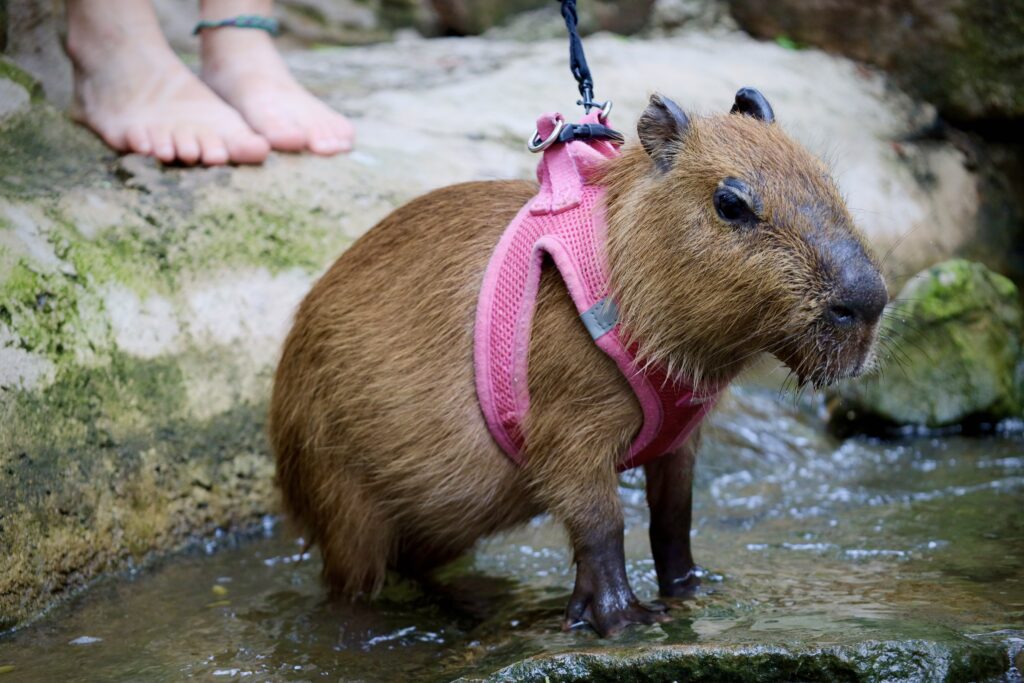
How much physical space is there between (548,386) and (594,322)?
199 millimetres

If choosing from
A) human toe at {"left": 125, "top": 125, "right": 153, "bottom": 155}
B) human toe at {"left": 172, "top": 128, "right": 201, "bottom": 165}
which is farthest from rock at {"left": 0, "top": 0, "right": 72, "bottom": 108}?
human toe at {"left": 172, "top": 128, "right": 201, "bottom": 165}

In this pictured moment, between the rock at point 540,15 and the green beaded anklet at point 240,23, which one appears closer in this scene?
the green beaded anklet at point 240,23

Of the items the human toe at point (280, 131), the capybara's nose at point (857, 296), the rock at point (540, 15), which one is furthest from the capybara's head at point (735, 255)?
the rock at point (540, 15)

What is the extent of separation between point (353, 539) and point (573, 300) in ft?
3.32

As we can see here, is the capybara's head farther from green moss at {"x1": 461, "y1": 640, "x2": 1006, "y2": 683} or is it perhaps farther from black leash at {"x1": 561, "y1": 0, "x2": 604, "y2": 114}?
green moss at {"x1": 461, "y1": 640, "x2": 1006, "y2": 683}

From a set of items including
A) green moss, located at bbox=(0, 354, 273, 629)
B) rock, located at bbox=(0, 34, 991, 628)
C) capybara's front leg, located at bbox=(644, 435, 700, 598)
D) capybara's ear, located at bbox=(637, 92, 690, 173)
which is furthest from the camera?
rock, located at bbox=(0, 34, 991, 628)

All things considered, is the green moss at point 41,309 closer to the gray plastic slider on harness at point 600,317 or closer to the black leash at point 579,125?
the black leash at point 579,125

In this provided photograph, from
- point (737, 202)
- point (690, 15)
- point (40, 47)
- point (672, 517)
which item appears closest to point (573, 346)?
point (737, 202)

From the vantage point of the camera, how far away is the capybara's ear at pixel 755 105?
3.09 m

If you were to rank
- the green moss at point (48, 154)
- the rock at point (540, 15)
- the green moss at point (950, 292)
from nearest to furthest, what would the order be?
the green moss at point (48, 154)
the green moss at point (950, 292)
the rock at point (540, 15)

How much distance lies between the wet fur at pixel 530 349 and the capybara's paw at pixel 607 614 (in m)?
0.14

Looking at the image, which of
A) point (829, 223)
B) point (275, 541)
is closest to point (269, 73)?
point (275, 541)

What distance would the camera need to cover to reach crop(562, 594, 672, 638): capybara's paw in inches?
118

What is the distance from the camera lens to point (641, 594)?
11.6 ft
